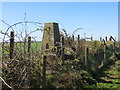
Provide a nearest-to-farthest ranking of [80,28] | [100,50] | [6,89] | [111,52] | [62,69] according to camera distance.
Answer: [6,89], [62,69], [80,28], [100,50], [111,52]

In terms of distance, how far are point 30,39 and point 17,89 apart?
4.77 ft

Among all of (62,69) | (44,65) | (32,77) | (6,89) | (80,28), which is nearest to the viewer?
(6,89)

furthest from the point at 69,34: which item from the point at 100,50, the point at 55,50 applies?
the point at 100,50

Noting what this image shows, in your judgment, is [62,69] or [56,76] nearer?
[56,76]

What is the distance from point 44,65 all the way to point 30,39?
84 cm

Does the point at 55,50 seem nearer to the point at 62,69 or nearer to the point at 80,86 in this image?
the point at 62,69

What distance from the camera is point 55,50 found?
21.5ft

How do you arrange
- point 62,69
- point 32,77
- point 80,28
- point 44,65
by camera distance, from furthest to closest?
point 80,28, point 62,69, point 44,65, point 32,77

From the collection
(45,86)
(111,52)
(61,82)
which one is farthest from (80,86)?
(111,52)

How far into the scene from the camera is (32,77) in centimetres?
427

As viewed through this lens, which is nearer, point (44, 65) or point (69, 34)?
point (44, 65)

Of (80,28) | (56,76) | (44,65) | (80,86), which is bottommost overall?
→ (80,86)

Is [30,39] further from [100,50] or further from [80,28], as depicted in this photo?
[100,50]

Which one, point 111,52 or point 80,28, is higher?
point 80,28
